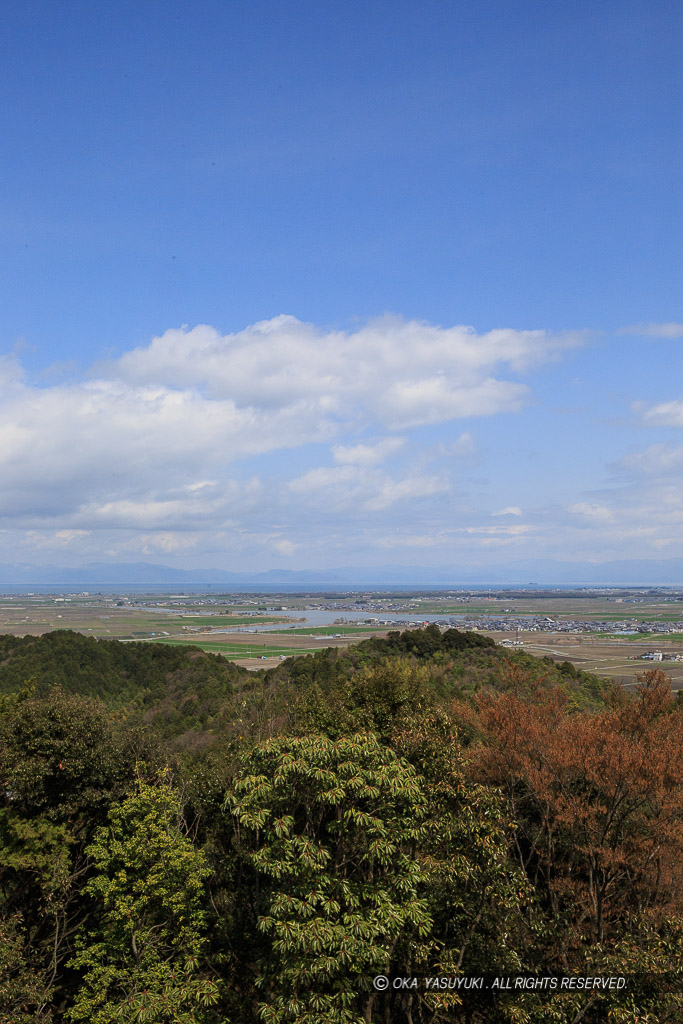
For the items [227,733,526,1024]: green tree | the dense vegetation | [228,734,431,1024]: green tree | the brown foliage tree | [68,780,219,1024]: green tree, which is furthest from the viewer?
[68,780,219,1024]: green tree

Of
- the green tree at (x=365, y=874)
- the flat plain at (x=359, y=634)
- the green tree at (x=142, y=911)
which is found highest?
the green tree at (x=365, y=874)

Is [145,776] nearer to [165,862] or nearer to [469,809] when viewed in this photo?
[165,862]

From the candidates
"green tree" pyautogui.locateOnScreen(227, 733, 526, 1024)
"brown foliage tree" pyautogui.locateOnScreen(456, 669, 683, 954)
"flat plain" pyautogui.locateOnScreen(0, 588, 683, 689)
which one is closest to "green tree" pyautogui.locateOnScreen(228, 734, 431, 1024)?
"green tree" pyautogui.locateOnScreen(227, 733, 526, 1024)

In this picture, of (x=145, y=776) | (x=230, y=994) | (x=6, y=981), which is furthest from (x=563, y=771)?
(x=6, y=981)

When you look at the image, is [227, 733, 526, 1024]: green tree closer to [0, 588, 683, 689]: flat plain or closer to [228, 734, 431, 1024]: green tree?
[228, 734, 431, 1024]: green tree

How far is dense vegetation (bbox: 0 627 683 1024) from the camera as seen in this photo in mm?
9641

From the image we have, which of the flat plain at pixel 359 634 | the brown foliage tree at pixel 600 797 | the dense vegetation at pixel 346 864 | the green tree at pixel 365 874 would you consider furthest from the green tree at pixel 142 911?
the flat plain at pixel 359 634

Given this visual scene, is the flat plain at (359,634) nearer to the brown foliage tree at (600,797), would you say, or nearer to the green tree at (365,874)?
the brown foliage tree at (600,797)

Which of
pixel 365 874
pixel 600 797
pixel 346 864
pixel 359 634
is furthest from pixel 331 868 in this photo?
pixel 359 634

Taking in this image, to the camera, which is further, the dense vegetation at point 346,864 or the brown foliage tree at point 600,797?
the brown foliage tree at point 600,797

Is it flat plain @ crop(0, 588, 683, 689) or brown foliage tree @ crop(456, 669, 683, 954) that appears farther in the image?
flat plain @ crop(0, 588, 683, 689)

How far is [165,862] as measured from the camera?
13.8m

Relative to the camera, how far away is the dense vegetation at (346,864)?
964 cm

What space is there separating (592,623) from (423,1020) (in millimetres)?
128410
